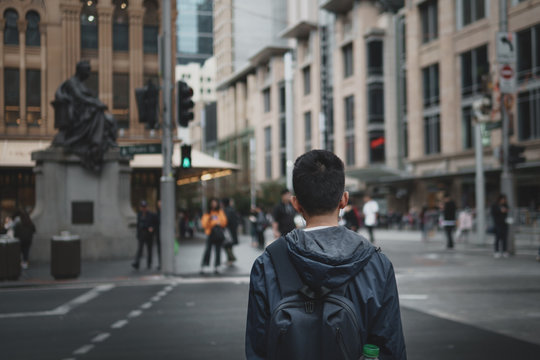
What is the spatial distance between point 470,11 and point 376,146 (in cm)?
1552

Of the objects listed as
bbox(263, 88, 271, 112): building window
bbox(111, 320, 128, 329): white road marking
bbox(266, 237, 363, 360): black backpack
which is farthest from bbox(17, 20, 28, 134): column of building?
bbox(263, 88, 271, 112): building window

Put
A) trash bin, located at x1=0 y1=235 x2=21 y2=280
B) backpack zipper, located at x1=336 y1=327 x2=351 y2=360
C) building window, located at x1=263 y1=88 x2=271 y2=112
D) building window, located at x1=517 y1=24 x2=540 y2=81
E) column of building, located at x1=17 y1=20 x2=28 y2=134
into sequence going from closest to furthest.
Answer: backpack zipper, located at x1=336 y1=327 x2=351 y2=360
column of building, located at x1=17 y1=20 x2=28 y2=134
trash bin, located at x1=0 y1=235 x2=21 y2=280
building window, located at x1=517 y1=24 x2=540 y2=81
building window, located at x1=263 y1=88 x2=271 y2=112

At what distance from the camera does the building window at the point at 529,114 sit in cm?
3456

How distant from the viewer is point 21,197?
30.0 meters

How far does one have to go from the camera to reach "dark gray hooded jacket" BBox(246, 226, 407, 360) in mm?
2393

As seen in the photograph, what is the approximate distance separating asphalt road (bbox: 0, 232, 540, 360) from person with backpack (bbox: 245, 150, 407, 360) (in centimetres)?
429

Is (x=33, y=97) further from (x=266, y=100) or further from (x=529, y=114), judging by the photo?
(x=266, y=100)

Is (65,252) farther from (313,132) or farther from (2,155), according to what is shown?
(313,132)

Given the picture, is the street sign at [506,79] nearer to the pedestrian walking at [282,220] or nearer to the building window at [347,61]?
the pedestrian walking at [282,220]

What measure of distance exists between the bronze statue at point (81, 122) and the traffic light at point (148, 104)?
4392 mm

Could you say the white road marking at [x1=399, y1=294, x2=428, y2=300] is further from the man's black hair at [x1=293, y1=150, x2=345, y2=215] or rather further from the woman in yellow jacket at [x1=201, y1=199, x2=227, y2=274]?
the man's black hair at [x1=293, y1=150, x2=345, y2=215]

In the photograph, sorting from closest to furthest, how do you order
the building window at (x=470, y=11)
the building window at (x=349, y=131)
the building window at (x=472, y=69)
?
the building window at (x=470, y=11)
the building window at (x=472, y=69)
the building window at (x=349, y=131)

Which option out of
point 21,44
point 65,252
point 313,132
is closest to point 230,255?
point 65,252

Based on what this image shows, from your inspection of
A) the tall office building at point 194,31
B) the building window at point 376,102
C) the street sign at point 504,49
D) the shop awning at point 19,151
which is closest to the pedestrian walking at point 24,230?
the tall office building at point 194,31
